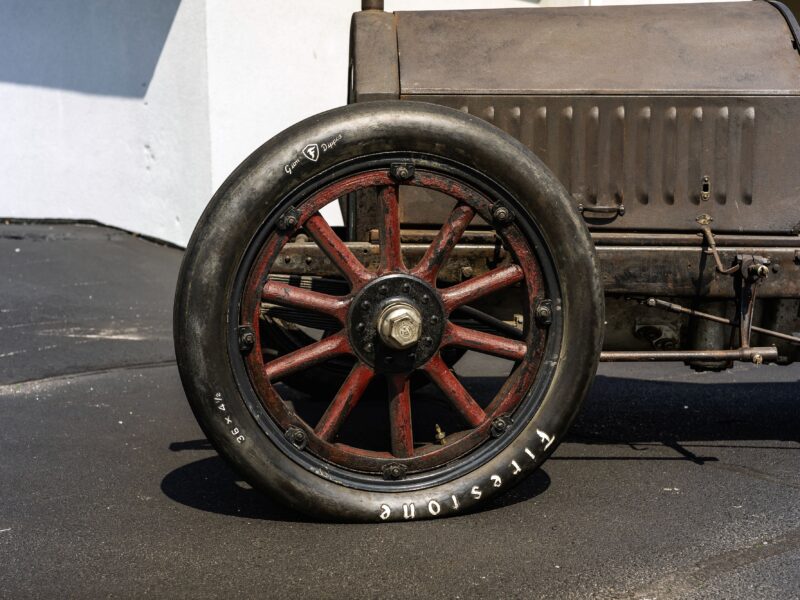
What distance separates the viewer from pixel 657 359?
340cm

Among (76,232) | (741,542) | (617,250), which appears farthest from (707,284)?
(76,232)

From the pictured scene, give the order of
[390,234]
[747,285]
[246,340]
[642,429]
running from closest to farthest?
[246,340]
[390,234]
[747,285]
[642,429]

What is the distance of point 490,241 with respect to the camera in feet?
11.5

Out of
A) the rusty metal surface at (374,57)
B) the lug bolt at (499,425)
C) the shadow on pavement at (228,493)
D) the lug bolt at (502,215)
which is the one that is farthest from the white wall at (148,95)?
the lug bolt at (499,425)

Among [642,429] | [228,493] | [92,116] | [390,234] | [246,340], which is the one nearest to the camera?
[246,340]

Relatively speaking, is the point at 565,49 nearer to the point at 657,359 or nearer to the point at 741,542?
the point at 657,359

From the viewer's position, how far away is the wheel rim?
9.97ft

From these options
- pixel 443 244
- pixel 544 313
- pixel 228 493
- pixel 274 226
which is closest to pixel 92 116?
pixel 228 493

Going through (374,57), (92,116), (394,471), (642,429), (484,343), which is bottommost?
(642,429)

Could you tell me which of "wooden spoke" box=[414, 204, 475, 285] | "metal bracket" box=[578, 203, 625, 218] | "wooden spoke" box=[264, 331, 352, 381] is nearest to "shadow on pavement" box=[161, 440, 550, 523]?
"wooden spoke" box=[264, 331, 352, 381]

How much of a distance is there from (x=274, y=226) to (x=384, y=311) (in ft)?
1.38

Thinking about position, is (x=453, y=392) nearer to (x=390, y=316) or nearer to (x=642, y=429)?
(x=390, y=316)

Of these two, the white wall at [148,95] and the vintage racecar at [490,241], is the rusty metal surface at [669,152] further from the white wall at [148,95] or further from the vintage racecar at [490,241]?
the white wall at [148,95]

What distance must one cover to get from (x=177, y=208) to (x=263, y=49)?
1.60 meters
